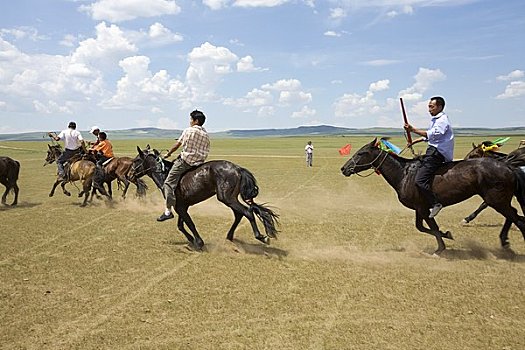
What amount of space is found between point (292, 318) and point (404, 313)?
54.9 inches

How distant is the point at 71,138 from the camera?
14.7 metres

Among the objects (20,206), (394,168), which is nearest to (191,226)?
(394,168)

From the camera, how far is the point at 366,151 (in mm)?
8680

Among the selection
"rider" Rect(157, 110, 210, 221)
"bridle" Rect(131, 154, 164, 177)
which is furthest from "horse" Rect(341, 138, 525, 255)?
"bridle" Rect(131, 154, 164, 177)

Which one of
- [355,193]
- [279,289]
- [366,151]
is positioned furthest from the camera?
[355,193]

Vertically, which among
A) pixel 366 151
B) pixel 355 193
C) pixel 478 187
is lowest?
pixel 355 193

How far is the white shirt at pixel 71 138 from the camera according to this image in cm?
1462

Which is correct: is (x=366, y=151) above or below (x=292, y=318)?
above

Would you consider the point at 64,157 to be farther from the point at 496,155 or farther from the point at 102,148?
the point at 496,155

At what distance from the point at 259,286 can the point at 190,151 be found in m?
3.33

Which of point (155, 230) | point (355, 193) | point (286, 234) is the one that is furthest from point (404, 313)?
point (355, 193)

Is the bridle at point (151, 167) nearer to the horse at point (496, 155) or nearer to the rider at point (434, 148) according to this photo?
the rider at point (434, 148)

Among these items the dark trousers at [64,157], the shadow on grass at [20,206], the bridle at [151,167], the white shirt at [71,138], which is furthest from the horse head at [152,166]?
the shadow on grass at [20,206]

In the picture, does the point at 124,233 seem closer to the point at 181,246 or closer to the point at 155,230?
the point at 155,230
